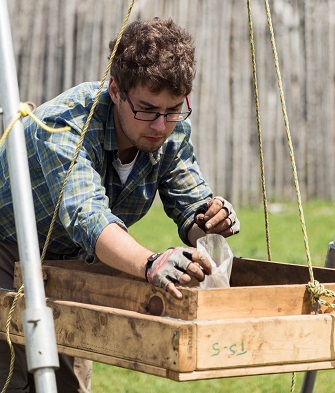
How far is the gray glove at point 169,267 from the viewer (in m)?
2.94

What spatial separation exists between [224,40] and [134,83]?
6804 mm

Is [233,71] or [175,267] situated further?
[233,71]

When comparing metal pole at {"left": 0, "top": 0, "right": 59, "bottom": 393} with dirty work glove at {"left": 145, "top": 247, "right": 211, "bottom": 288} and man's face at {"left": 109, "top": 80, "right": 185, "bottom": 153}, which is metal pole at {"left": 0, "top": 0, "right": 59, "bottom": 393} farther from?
man's face at {"left": 109, "top": 80, "right": 185, "bottom": 153}

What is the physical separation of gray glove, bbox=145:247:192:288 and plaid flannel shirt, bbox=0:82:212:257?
Answer: 307 millimetres

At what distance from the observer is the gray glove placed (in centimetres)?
294

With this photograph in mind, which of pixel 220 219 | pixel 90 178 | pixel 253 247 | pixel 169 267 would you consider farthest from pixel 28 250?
pixel 253 247

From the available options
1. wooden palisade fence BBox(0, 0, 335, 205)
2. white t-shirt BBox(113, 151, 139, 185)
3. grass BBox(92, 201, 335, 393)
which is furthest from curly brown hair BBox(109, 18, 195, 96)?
wooden palisade fence BBox(0, 0, 335, 205)

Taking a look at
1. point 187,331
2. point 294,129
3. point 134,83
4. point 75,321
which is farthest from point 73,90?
point 294,129

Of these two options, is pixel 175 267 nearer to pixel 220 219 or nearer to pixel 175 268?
pixel 175 268

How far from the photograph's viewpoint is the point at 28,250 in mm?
2604

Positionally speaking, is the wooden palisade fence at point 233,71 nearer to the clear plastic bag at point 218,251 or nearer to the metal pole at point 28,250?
the clear plastic bag at point 218,251

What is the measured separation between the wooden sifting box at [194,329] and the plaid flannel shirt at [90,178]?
0.23m

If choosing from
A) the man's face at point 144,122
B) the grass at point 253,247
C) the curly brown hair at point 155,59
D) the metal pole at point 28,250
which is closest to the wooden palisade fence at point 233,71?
the grass at point 253,247

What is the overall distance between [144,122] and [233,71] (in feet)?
22.7
